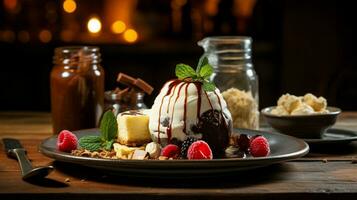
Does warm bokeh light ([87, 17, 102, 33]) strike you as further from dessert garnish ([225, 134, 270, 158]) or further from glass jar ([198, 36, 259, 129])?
dessert garnish ([225, 134, 270, 158])

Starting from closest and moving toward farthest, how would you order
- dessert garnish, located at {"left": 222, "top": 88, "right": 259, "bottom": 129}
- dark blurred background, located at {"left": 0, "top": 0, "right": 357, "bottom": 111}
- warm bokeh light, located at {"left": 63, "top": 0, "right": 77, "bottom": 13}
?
→ 1. dessert garnish, located at {"left": 222, "top": 88, "right": 259, "bottom": 129}
2. dark blurred background, located at {"left": 0, "top": 0, "right": 357, "bottom": 111}
3. warm bokeh light, located at {"left": 63, "top": 0, "right": 77, "bottom": 13}

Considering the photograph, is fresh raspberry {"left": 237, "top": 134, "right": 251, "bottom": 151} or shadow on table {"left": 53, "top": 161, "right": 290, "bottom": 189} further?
fresh raspberry {"left": 237, "top": 134, "right": 251, "bottom": 151}

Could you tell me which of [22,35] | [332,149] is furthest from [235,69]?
[22,35]

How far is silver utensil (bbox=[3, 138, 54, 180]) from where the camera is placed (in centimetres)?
140

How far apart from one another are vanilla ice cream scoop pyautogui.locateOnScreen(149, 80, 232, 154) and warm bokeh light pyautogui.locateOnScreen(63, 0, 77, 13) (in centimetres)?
256

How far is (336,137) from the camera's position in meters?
1.90

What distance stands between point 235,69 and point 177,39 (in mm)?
1914

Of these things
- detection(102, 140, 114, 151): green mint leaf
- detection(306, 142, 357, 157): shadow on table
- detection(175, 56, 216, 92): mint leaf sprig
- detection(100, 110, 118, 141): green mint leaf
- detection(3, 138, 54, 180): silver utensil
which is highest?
detection(175, 56, 216, 92): mint leaf sprig

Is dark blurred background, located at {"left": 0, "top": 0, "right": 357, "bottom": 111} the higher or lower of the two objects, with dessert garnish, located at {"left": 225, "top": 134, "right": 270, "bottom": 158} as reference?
higher

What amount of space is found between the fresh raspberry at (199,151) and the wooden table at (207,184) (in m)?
0.05

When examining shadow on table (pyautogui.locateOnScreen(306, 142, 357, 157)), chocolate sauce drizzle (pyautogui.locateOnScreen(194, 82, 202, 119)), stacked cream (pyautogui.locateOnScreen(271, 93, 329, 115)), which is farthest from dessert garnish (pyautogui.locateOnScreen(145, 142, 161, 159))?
stacked cream (pyautogui.locateOnScreen(271, 93, 329, 115))

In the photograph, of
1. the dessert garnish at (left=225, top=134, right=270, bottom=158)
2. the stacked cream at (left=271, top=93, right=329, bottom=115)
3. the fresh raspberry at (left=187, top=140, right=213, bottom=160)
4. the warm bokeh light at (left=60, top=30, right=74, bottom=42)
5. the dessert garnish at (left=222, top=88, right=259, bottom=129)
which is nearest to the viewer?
the fresh raspberry at (left=187, top=140, right=213, bottom=160)

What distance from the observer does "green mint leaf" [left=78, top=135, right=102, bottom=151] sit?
1.60 meters

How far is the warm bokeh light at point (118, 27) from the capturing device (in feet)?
13.5
